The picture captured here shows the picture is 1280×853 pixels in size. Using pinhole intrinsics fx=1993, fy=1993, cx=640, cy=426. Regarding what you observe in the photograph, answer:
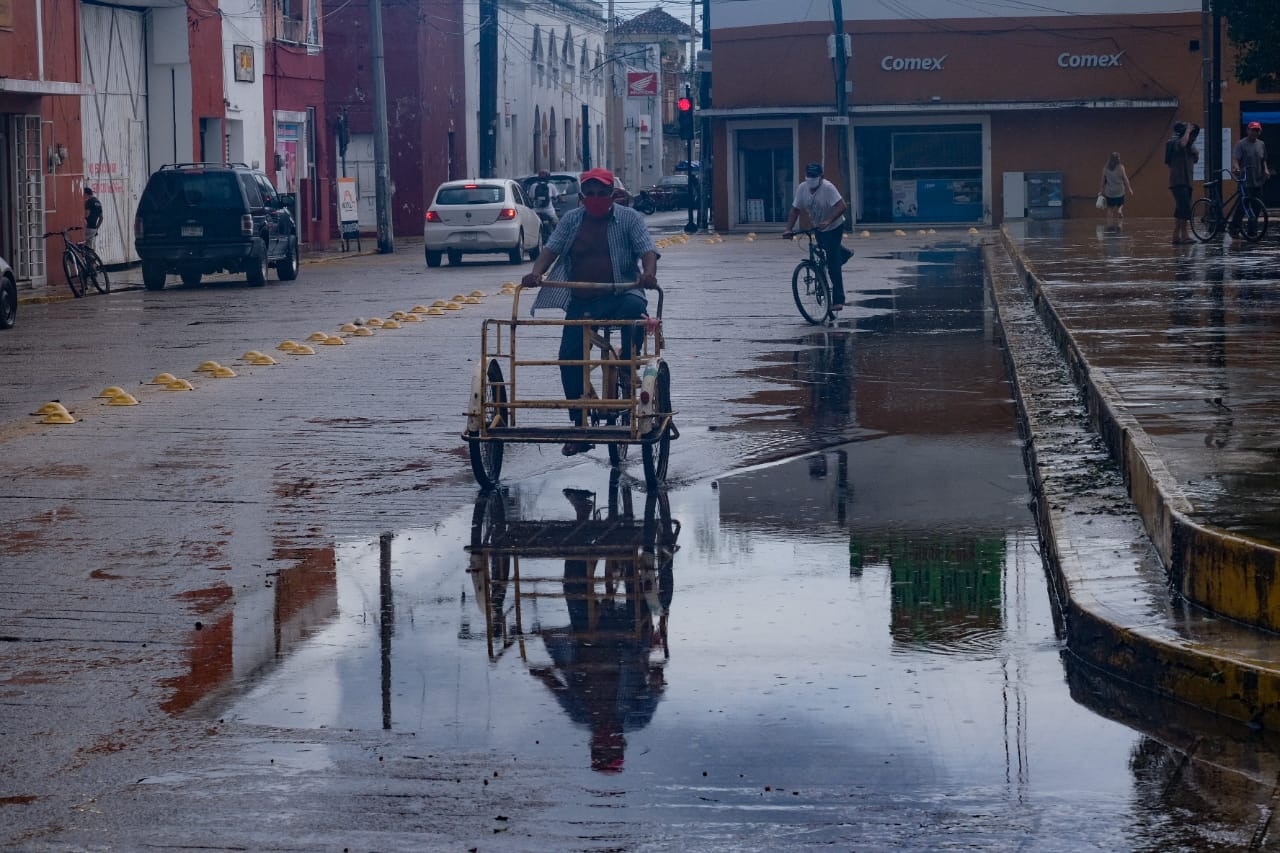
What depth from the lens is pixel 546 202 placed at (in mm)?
42906

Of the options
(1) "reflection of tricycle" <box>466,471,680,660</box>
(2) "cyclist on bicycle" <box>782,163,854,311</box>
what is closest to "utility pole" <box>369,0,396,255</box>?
(2) "cyclist on bicycle" <box>782,163,854,311</box>

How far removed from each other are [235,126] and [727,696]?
3738cm

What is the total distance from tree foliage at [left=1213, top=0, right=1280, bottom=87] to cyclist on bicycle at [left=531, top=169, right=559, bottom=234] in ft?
46.7

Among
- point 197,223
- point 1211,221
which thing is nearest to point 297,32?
point 197,223

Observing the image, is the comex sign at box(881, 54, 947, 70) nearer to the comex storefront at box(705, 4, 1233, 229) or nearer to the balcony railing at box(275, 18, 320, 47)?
the comex storefront at box(705, 4, 1233, 229)

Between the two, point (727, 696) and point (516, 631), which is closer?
point (727, 696)

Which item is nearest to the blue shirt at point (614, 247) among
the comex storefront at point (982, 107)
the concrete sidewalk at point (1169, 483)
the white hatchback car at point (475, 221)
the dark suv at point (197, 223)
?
the concrete sidewalk at point (1169, 483)

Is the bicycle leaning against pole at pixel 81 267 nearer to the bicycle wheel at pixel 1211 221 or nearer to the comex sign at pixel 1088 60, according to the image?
the bicycle wheel at pixel 1211 221

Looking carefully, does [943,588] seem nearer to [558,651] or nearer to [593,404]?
[558,651]

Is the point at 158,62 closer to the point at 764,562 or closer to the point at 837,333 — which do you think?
the point at 837,333

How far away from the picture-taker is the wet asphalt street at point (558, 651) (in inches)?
194


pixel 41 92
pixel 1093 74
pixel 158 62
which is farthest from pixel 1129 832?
pixel 1093 74

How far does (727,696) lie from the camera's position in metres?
6.01

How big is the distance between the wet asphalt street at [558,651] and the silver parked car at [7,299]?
8.70 meters
